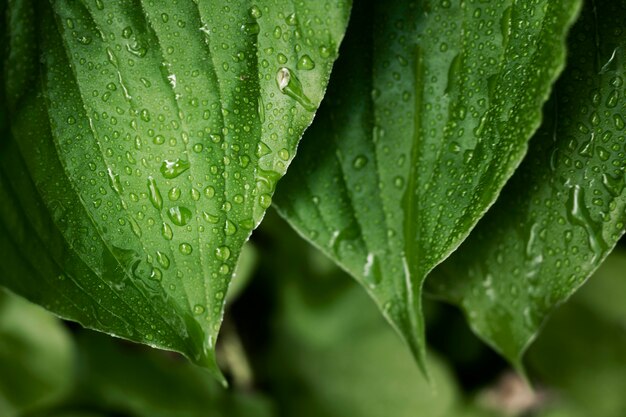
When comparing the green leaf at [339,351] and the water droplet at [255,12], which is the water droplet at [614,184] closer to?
the water droplet at [255,12]

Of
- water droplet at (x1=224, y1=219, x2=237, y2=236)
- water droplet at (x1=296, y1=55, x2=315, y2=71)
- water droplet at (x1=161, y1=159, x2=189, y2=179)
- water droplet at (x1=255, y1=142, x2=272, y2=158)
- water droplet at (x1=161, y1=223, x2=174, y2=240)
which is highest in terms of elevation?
water droplet at (x1=296, y1=55, x2=315, y2=71)

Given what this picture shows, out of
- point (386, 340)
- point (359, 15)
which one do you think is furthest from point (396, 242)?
point (386, 340)

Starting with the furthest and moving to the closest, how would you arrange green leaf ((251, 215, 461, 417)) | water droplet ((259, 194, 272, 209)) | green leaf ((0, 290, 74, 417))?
green leaf ((251, 215, 461, 417))
green leaf ((0, 290, 74, 417))
water droplet ((259, 194, 272, 209))

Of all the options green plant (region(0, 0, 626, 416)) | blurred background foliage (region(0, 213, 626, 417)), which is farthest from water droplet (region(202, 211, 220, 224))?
blurred background foliage (region(0, 213, 626, 417))

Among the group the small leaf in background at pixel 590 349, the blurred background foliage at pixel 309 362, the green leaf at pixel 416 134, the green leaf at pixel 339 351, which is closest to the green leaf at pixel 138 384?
the blurred background foliage at pixel 309 362

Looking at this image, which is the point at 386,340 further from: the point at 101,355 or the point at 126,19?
the point at 126,19

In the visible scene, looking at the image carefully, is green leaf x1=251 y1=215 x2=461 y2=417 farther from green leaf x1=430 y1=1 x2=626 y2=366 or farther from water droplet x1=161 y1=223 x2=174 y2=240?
water droplet x1=161 y1=223 x2=174 y2=240

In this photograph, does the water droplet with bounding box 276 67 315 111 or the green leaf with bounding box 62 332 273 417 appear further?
the green leaf with bounding box 62 332 273 417

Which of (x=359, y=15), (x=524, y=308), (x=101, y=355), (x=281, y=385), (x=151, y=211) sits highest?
(x=359, y=15)
